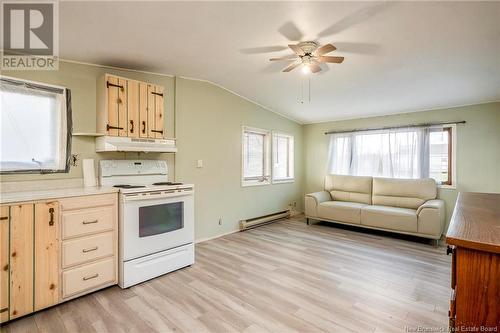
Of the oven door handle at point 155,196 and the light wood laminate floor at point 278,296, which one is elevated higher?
the oven door handle at point 155,196

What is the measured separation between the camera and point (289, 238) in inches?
165

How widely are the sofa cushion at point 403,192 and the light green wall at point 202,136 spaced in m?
2.15

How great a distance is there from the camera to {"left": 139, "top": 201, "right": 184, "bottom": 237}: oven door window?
2.67m

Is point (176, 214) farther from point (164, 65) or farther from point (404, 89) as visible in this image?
point (404, 89)

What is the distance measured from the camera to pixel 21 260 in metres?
2.00

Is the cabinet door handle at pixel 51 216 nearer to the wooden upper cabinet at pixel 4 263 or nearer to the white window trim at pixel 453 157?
the wooden upper cabinet at pixel 4 263

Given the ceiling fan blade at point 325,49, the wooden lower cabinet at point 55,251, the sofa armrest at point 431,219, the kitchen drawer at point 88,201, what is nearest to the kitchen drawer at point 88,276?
the wooden lower cabinet at point 55,251

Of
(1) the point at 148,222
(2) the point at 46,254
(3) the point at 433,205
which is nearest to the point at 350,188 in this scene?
(3) the point at 433,205

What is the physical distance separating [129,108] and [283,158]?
372 centimetres

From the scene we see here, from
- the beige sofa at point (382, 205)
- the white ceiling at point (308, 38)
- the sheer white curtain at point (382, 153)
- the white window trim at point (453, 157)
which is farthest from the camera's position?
the sheer white curtain at point (382, 153)

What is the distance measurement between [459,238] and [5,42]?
360 cm

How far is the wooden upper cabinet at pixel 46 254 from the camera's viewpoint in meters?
2.08

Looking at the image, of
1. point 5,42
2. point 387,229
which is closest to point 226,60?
point 5,42

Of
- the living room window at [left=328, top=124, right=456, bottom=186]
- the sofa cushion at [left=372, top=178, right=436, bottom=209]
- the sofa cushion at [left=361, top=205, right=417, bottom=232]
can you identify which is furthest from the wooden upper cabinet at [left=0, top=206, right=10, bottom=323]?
the living room window at [left=328, top=124, right=456, bottom=186]
